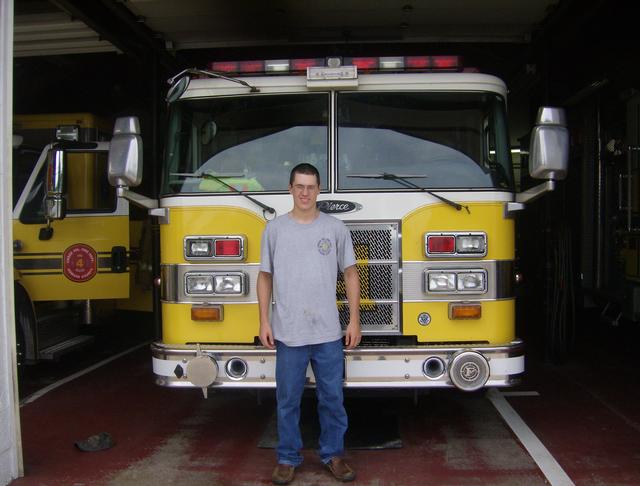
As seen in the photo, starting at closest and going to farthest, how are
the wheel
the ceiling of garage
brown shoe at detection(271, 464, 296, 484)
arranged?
brown shoe at detection(271, 464, 296, 484)
the ceiling of garage
the wheel

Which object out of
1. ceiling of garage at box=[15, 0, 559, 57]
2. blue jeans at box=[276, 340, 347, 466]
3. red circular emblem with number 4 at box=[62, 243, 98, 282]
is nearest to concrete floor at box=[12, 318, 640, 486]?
blue jeans at box=[276, 340, 347, 466]

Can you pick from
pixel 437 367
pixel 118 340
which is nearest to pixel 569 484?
pixel 437 367

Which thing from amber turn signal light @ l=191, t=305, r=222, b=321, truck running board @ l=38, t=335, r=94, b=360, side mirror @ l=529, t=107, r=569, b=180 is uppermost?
side mirror @ l=529, t=107, r=569, b=180

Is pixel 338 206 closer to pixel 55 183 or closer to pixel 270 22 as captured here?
pixel 270 22

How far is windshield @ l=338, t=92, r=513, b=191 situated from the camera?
461 cm

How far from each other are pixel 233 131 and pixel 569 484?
10.3 ft

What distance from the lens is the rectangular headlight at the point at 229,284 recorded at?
177 inches

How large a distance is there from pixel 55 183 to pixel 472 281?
3.78m

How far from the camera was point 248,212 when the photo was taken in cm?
457

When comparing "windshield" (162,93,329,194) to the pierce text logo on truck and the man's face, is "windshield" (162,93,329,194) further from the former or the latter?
the man's face

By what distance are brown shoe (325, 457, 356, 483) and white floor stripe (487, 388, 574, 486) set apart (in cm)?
124

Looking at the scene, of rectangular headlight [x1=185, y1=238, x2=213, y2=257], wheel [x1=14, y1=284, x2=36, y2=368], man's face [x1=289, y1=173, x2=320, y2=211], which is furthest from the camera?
wheel [x1=14, y1=284, x2=36, y2=368]

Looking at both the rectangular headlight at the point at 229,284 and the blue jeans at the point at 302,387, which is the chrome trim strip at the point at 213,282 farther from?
the blue jeans at the point at 302,387

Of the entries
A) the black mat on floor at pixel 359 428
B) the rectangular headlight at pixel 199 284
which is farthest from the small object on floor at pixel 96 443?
the rectangular headlight at pixel 199 284
